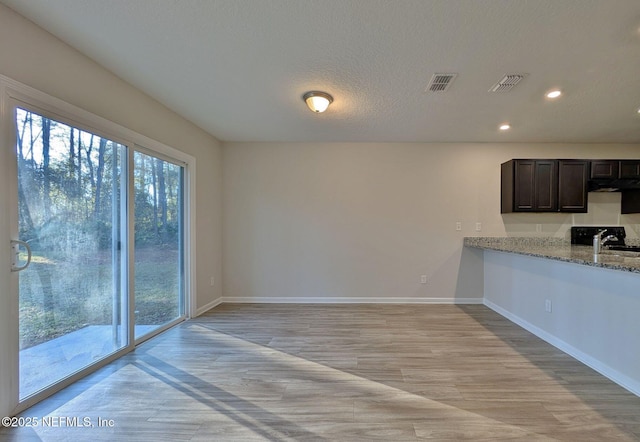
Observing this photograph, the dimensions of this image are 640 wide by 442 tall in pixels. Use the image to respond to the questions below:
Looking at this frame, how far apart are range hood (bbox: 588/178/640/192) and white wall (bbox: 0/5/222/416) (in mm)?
5572

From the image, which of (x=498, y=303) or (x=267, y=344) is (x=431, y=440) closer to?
(x=267, y=344)

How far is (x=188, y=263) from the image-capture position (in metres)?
3.67

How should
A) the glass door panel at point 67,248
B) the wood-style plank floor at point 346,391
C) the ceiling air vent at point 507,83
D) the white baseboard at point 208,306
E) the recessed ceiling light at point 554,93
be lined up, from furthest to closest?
the white baseboard at point 208,306
the recessed ceiling light at point 554,93
the ceiling air vent at point 507,83
the glass door panel at point 67,248
the wood-style plank floor at point 346,391

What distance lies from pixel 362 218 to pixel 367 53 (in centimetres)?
264

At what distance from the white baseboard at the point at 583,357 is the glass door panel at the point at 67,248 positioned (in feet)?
13.8

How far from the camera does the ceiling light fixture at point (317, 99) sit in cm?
275

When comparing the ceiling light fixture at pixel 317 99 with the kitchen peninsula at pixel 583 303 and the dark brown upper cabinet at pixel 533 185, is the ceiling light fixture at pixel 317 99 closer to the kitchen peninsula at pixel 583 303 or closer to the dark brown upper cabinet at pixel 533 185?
the kitchen peninsula at pixel 583 303

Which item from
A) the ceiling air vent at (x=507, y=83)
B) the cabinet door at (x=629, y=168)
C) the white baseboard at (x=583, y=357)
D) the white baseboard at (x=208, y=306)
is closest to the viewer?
the white baseboard at (x=583, y=357)

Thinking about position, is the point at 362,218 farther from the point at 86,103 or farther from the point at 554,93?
the point at 86,103

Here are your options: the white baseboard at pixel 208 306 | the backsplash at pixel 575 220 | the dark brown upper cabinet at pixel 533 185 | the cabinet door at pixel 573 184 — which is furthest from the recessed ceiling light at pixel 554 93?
the white baseboard at pixel 208 306

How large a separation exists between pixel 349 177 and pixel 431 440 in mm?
3444

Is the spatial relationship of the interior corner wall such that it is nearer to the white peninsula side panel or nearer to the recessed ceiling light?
the recessed ceiling light

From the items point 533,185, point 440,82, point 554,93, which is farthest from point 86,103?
point 533,185

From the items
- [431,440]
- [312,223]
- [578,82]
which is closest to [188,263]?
[312,223]
